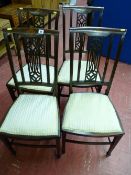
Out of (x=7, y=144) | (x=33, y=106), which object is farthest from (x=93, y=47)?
(x=7, y=144)

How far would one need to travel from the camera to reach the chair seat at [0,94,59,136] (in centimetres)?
111

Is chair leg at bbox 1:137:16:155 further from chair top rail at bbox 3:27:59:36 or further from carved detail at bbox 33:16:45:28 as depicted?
carved detail at bbox 33:16:45:28

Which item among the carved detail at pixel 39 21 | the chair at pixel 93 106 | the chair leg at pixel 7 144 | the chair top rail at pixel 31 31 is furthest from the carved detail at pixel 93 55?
the chair leg at pixel 7 144

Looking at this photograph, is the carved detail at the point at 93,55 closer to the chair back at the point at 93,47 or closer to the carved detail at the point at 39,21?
the chair back at the point at 93,47

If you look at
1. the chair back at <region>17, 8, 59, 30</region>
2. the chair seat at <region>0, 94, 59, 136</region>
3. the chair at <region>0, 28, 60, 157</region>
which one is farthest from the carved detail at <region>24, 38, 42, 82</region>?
the chair back at <region>17, 8, 59, 30</region>

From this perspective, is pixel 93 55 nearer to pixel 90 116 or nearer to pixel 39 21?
pixel 90 116

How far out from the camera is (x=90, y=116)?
3.92 ft

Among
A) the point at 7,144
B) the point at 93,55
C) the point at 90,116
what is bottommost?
the point at 7,144

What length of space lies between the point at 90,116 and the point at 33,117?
0.38 meters

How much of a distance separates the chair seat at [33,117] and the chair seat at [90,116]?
9cm

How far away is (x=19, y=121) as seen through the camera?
3.77 ft

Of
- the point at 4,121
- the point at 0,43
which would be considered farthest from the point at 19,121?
the point at 0,43

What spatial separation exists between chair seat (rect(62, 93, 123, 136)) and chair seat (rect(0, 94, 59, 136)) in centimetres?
9

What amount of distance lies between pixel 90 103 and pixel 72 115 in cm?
18
